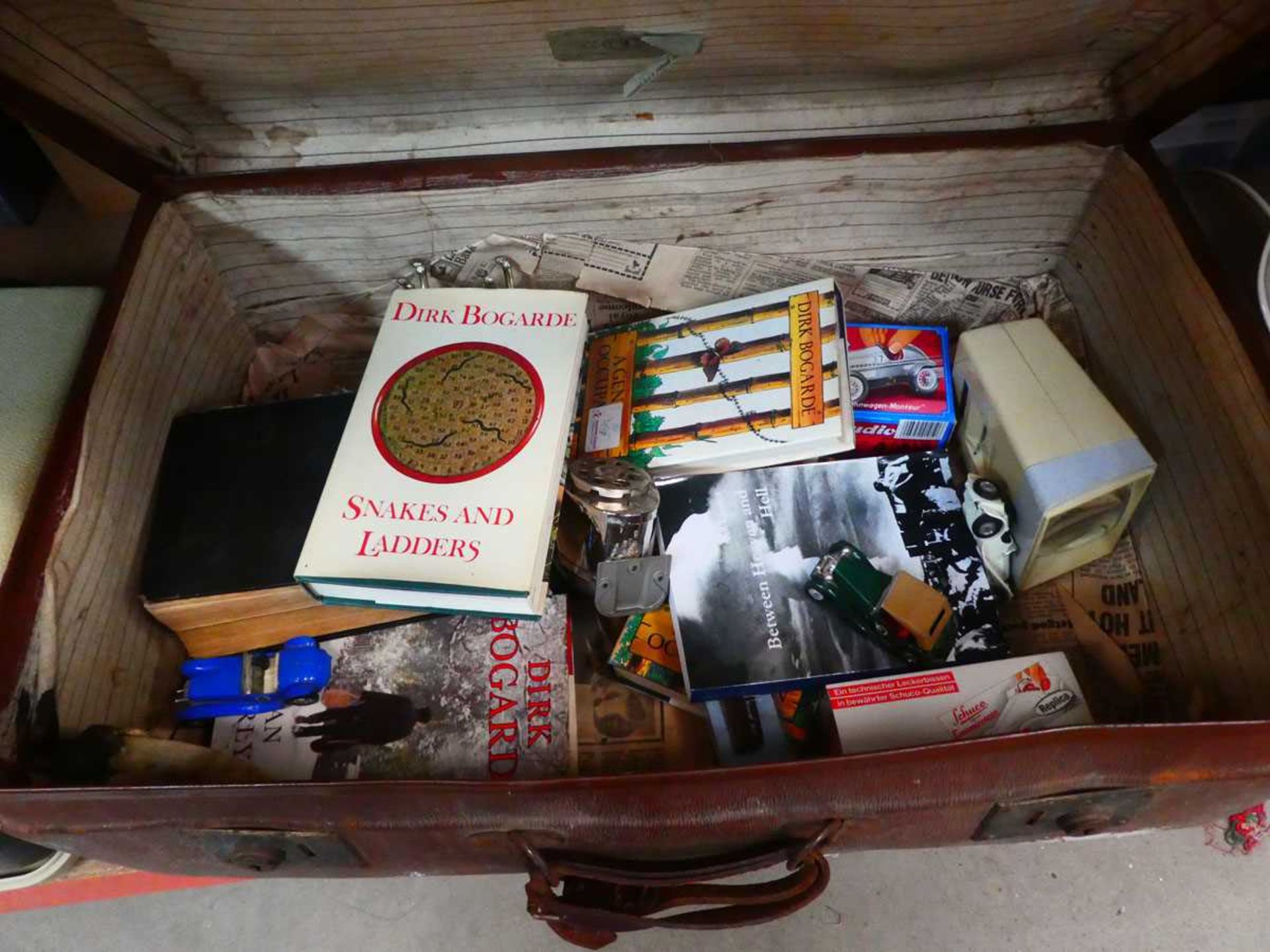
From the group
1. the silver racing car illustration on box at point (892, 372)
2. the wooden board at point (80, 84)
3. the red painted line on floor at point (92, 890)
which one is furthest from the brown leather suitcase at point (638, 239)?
the red painted line on floor at point (92, 890)

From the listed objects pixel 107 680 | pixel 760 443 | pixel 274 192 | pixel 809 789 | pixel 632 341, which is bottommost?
pixel 809 789

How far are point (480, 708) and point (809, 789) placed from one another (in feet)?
1.02

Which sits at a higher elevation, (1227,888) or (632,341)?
(632,341)

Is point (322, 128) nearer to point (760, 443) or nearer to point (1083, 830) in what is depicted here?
point (760, 443)

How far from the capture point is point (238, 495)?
0.75 meters

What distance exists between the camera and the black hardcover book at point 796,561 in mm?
723

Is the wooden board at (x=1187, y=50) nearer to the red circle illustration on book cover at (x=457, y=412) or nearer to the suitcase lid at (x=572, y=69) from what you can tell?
the suitcase lid at (x=572, y=69)

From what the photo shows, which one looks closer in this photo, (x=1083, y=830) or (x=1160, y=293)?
(x=1083, y=830)

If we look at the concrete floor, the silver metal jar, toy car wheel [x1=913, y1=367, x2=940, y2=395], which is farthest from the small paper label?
the concrete floor

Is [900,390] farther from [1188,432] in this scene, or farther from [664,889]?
[664,889]

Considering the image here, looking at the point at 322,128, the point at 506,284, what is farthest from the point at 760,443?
the point at 322,128

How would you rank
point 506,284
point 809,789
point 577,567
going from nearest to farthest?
point 809,789
point 577,567
point 506,284

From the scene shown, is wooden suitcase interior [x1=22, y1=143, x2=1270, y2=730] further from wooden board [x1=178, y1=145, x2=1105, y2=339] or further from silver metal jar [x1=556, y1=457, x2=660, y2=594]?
silver metal jar [x1=556, y1=457, x2=660, y2=594]

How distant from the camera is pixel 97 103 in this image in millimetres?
754
